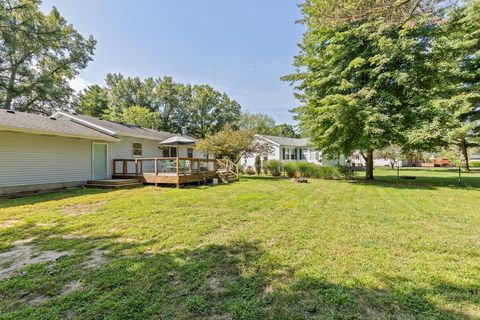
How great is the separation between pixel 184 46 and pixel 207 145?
833 cm

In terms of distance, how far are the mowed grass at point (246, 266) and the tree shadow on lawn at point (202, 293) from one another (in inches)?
0.5

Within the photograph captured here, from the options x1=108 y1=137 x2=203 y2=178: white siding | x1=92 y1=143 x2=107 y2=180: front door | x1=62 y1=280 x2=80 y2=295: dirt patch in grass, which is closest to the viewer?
x1=62 y1=280 x2=80 y2=295: dirt patch in grass

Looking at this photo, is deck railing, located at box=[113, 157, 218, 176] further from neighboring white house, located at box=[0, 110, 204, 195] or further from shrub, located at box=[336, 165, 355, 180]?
shrub, located at box=[336, 165, 355, 180]

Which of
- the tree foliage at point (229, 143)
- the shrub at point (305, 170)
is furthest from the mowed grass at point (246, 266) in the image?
the shrub at point (305, 170)

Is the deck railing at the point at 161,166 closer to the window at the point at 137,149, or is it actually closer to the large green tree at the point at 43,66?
the window at the point at 137,149

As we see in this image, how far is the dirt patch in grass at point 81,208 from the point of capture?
630cm

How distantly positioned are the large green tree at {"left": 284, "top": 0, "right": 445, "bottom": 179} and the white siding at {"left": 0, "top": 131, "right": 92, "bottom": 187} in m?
12.9

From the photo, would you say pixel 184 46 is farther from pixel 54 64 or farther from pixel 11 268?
pixel 11 268

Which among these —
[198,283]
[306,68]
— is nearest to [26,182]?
[198,283]

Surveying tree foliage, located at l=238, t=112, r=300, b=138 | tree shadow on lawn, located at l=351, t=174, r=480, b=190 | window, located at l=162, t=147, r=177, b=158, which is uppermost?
tree foliage, located at l=238, t=112, r=300, b=138

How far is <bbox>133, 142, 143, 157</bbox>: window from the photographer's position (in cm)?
1496

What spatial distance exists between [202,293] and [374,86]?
1364cm

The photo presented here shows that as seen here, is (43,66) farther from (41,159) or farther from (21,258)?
(21,258)

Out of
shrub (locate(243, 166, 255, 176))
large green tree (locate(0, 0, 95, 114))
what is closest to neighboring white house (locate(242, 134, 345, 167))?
shrub (locate(243, 166, 255, 176))
